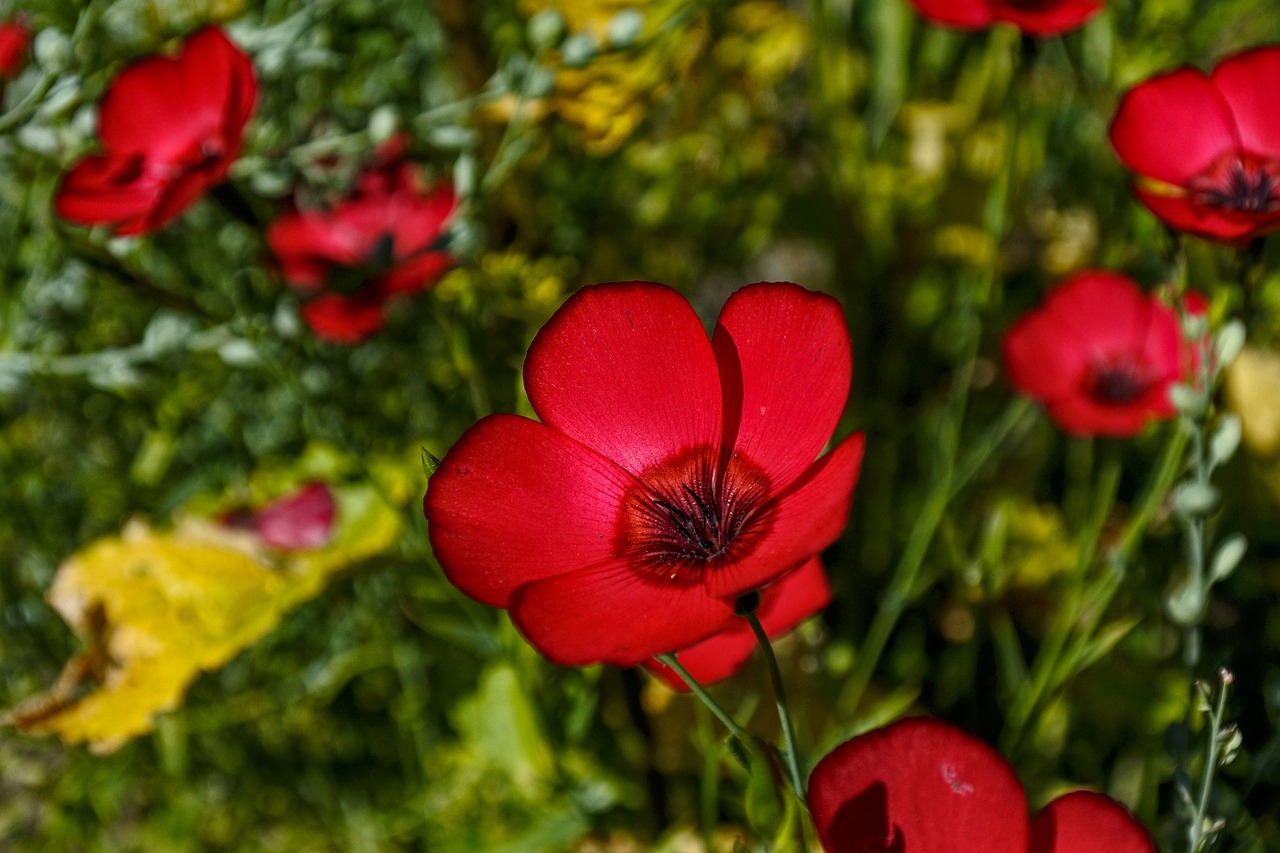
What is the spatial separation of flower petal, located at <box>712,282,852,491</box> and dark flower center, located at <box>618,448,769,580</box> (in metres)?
0.02

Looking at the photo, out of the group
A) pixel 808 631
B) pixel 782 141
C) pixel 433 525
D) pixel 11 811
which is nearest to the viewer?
pixel 433 525

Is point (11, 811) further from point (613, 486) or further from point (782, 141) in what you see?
point (782, 141)

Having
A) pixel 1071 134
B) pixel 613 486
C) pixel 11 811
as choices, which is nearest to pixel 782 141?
pixel 1071 134

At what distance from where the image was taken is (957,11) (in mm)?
708

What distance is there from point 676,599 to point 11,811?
1.03m

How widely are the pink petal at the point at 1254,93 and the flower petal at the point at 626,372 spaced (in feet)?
1.19

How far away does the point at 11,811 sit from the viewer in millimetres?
1159

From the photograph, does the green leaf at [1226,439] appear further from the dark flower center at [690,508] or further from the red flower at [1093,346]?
the red flower at [1093,346]

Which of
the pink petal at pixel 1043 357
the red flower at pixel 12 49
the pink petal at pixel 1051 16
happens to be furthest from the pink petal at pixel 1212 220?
the red flower at pixel 12 49

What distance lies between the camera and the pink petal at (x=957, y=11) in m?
0.70

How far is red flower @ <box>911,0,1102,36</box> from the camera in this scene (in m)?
0.66

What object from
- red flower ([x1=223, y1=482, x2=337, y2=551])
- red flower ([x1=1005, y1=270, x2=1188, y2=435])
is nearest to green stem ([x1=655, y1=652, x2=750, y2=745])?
red flower ([x1=1005, y1=270, x2=1188, y2=435])

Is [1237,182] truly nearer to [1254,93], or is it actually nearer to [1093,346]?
[1254,93]

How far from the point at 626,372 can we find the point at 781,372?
0.22ft
